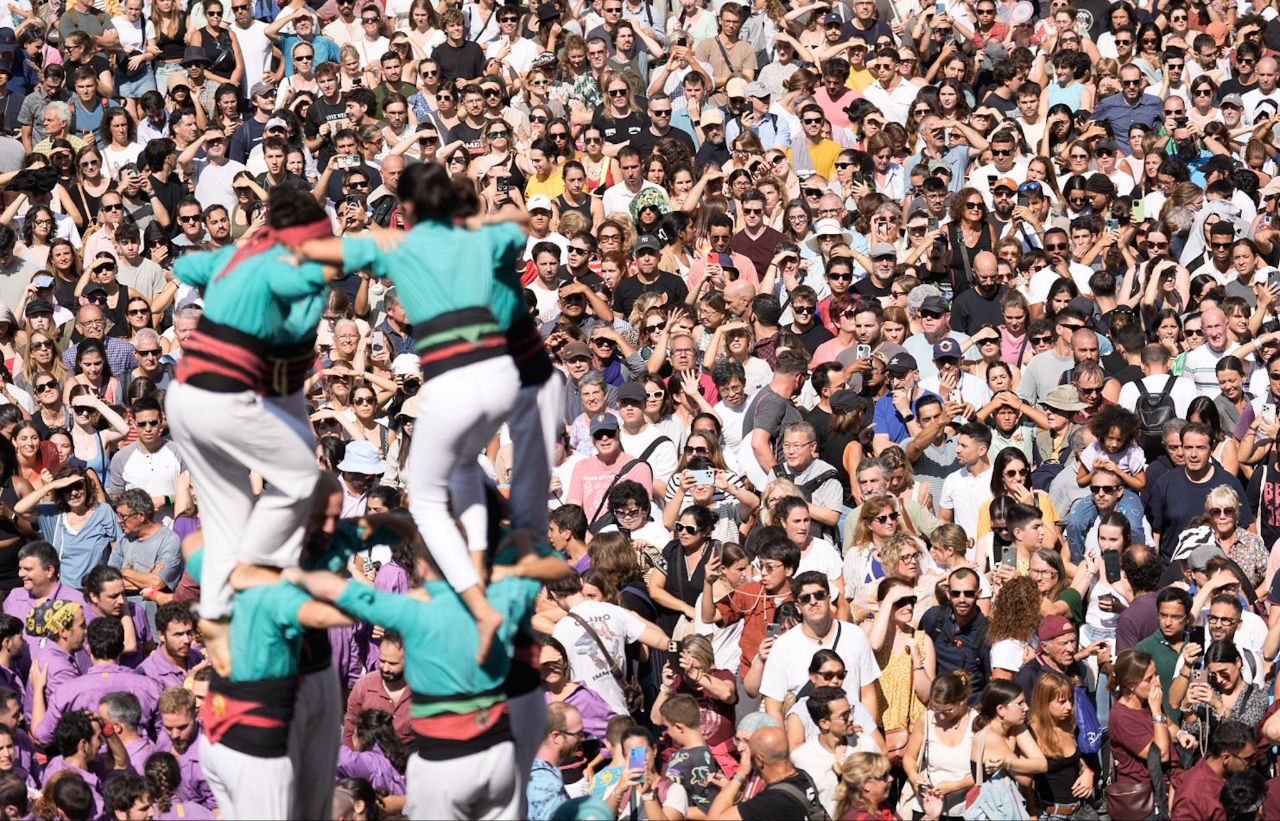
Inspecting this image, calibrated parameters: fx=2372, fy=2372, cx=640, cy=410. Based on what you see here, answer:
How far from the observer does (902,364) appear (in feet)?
52.5

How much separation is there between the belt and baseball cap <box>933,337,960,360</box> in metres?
4.42

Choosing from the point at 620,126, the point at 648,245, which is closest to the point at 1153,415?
the point at 648,245

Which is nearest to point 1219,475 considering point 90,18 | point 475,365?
point 475,365

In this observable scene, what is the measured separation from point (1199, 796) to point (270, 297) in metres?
5.61

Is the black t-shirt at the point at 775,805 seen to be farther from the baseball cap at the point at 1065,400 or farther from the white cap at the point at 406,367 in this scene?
the white cap at the point at 406,367

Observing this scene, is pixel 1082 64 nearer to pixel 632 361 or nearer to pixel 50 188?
pixel 632 361

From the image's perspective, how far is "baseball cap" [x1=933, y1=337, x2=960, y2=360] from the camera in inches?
641

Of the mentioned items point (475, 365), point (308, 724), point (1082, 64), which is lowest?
point (1082, 64)

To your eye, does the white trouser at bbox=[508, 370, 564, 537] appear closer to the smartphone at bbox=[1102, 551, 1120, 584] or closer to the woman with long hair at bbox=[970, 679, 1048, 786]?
the woman with long hair at bbox=[970, 679, 1048, 786]

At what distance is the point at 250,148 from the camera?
68.9 feet

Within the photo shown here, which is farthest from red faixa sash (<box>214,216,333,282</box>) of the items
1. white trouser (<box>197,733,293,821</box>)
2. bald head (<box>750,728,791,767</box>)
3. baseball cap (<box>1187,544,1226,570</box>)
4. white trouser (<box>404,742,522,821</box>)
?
baseball cap (<box>1187,544,1226,570</box>)

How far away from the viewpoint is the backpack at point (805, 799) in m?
11.6

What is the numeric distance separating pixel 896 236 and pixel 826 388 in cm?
309

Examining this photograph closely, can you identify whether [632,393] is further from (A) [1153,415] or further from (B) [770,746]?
(B) [770,746]
